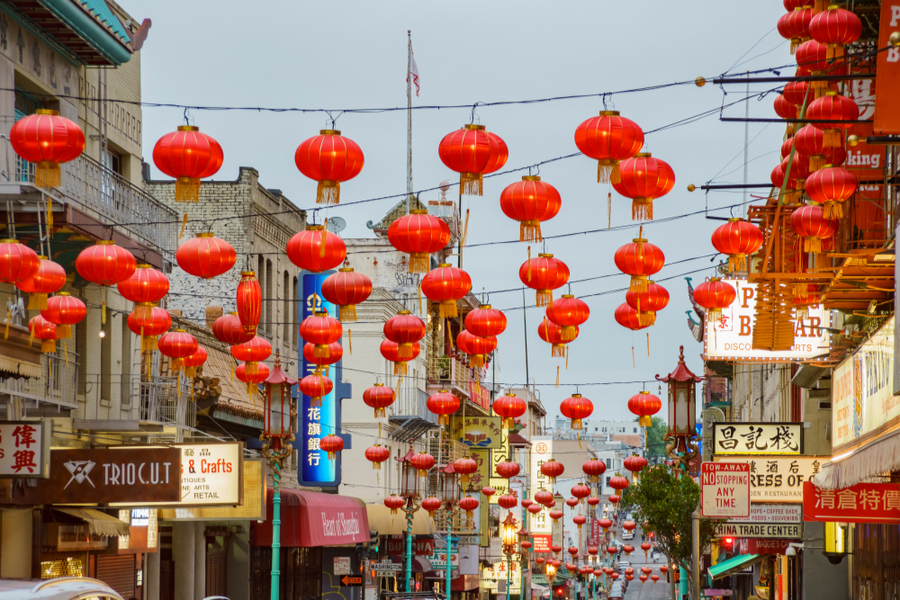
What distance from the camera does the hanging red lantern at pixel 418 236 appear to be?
1524 cm

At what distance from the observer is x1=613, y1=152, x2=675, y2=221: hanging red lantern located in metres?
14.1

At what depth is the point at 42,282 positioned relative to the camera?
15734 mm

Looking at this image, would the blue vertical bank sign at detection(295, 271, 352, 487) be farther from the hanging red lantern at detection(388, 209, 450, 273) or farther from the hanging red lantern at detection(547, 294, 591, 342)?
the hanging red lantern at detection(388, 209, 450, 273)

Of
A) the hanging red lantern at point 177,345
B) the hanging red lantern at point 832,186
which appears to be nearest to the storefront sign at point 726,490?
the hanging red lantern at point 832,186

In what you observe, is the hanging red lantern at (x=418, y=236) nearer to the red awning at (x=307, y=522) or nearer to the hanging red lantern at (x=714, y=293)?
the hanging red lantern at (x=714, y=293)

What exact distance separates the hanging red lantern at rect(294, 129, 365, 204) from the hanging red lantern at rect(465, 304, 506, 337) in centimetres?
664

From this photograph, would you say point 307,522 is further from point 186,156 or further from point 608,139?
point 608,139

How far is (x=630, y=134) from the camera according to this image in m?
13.5

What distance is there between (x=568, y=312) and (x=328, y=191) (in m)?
6.94

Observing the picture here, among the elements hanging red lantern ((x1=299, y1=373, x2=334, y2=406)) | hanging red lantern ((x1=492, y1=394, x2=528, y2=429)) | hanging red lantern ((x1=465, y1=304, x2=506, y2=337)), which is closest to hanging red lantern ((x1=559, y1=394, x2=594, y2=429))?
hanging red lantern ((x1=492, y1=394, x2=528, y2=429))

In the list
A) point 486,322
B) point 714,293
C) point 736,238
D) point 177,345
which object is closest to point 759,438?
point 714,293

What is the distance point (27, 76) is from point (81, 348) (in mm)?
5546

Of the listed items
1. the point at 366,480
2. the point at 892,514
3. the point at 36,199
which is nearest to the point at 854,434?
the point at 892,514

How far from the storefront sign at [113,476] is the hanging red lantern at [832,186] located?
38.9 ft
